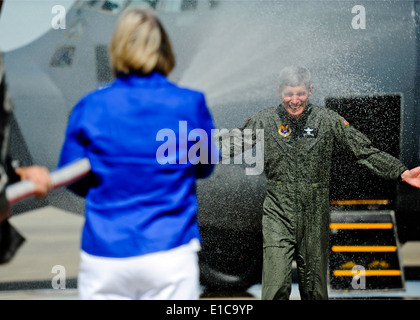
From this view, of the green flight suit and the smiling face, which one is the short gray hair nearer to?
the smiling face

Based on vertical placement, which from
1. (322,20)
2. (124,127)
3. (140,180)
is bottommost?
(140,180)

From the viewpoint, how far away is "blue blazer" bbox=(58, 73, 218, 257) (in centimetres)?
194

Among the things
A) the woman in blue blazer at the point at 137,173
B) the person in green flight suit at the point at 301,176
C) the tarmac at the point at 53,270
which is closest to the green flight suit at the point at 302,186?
the person in green flight suit at the point at 301,176

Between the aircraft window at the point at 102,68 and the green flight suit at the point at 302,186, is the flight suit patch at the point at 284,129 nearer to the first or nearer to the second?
the green flight suit at the point at 302,186

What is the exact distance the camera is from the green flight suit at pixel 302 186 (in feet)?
10.9

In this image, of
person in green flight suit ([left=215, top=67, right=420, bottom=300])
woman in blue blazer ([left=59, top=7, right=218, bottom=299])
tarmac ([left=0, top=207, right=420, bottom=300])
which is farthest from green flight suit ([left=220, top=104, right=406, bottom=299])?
woman in blue blazer ([left=59, top=7, right=218, bottom=299])

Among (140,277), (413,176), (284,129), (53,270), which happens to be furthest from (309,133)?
(53,270)

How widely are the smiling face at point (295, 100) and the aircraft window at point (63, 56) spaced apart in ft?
5.05

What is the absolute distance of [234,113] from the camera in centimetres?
418

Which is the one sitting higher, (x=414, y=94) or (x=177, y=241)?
(x=414, y=94)

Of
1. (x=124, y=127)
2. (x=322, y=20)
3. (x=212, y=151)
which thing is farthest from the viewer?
(x=322, y=20)

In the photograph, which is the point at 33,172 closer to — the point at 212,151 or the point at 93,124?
the point at 93,124

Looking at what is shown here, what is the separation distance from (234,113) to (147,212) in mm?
2305

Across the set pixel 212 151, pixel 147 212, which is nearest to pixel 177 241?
pixel 147 212
